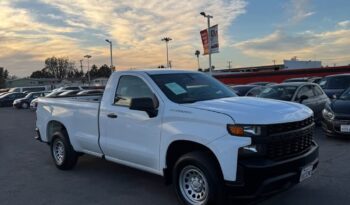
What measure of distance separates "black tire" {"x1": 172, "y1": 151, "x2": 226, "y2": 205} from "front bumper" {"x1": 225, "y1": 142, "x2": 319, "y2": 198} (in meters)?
0.17

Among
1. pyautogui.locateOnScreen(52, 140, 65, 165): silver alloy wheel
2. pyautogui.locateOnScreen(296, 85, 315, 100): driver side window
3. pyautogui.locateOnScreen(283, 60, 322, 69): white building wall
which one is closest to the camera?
pyautogui.locateOnScreen(52, 140, 65, 165): silver alloy wheel

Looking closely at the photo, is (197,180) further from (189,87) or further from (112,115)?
(112,115)

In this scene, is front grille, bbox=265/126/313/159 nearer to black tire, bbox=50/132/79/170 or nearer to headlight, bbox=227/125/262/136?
headlight, bbox=227/125/262/136

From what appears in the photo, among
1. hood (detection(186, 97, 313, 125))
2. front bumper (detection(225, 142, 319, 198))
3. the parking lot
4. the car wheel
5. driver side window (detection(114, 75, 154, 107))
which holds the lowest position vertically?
the car wheel

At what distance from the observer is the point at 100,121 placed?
7219 millimetres

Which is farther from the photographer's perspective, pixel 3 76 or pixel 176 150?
pixel 3 76

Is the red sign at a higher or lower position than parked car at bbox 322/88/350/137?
higher

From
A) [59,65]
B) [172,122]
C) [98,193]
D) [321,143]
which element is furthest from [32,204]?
[59,65]

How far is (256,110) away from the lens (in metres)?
5.23

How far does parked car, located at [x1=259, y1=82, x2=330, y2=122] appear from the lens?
13501 millimetres

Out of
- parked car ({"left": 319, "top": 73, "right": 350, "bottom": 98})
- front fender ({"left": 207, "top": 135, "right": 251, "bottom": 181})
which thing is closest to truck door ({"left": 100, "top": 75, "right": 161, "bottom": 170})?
front fender ({"left": 207, "top": 135, "right": 251, "bottom": 181})

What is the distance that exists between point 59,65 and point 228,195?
151 metres

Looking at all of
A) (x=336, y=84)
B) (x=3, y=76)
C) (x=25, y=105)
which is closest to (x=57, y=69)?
(x=3, y=76)

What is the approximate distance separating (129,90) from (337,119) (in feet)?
19.4
